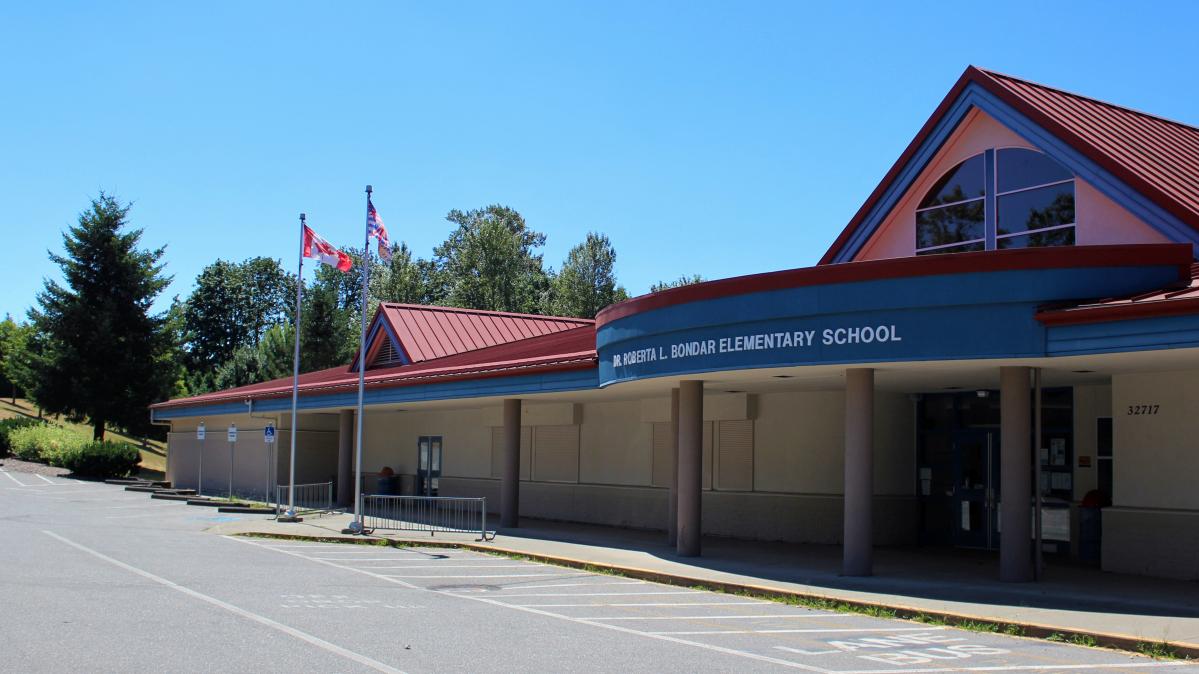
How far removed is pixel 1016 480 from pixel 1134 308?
3.15m

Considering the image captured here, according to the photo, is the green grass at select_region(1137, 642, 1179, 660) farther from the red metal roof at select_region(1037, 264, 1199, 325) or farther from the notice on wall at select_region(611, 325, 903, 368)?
the notice on wall at select_region(611, 325, 903, 368)

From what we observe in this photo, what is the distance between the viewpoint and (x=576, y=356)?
21500mm

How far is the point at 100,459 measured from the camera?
5075 centimetres

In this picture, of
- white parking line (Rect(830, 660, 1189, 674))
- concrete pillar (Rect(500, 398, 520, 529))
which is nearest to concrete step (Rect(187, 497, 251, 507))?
concrete pillar (Rect(500, 398, 520, 529))

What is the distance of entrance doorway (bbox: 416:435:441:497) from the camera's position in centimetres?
3338

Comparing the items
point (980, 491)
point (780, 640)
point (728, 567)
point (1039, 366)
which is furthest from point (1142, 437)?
point (780, 640)

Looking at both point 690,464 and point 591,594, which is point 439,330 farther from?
point 591,594

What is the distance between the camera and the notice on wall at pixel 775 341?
1447cm

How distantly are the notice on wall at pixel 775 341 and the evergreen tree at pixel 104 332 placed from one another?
49.5 meters

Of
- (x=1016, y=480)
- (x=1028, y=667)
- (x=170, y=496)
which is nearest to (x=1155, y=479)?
(x=1016, y=480)

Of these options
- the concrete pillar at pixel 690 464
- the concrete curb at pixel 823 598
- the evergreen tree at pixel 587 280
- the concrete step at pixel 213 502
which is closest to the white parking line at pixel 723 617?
the concrete curb at pixel 823 598

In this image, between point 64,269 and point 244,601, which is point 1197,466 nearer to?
point 244,601

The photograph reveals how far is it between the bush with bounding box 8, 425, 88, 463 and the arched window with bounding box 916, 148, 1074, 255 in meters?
45.8

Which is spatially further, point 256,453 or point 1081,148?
point 256,453
